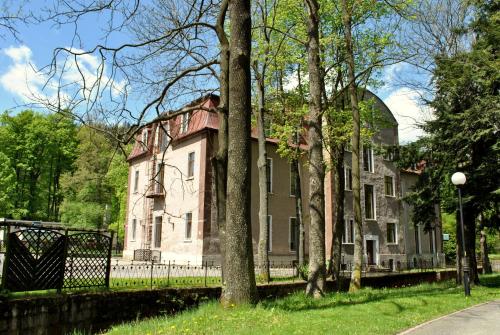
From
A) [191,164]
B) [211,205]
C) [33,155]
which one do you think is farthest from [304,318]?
[33,155]

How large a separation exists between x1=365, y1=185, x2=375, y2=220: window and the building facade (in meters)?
0.07

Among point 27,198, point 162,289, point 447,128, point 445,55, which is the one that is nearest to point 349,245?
point 447,128

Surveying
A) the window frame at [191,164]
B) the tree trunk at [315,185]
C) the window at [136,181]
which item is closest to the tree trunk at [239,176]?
the tree trunk at [315,185]

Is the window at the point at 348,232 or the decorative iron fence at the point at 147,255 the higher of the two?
the window at the point at 348,232

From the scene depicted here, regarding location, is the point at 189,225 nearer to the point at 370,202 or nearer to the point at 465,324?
the point at 370,202

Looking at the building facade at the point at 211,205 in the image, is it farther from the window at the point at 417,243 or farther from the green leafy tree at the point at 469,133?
the green leafy tree at the point at 469,133

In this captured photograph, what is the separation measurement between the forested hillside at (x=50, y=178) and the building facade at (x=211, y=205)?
9.17m

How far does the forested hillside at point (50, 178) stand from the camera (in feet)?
134

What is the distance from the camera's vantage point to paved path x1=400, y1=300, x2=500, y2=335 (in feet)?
25.1

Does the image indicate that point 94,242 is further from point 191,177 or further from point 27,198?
point 27,198

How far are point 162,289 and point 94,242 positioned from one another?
7.45 ft

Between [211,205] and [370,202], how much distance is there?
1434 centimetres

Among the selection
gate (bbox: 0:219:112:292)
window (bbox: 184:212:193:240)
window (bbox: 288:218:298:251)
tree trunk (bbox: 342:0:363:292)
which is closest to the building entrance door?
window (bbox: 288:218:298:251)

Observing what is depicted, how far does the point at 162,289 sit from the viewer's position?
1217 cm
